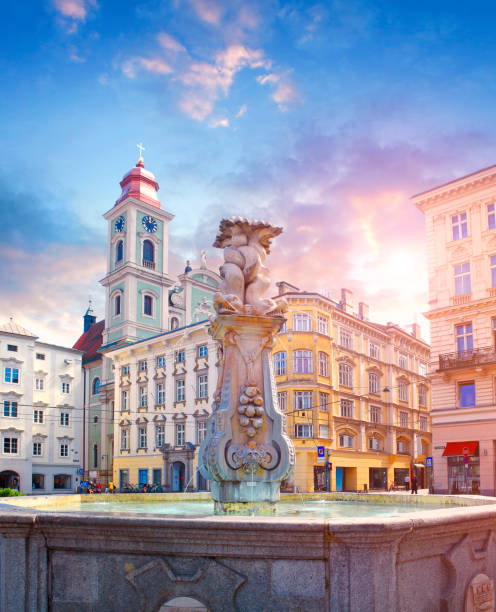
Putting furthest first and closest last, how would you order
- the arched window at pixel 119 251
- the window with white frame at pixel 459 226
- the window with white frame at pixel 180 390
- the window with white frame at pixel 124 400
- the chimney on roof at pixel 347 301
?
1. the arched window at pixel 119 251
2. the window with white frame at pixel 124 400
3. the chimney on roof at pixel 347 301
4. the window with white frame at pixel 180 390
5. the window with white frame at pixel 459 226

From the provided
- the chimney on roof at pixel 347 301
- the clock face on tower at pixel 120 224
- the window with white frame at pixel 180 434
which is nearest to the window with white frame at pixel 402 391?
the chimney on roof at pixel 347 301

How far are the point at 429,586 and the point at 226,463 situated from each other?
12.4 feet

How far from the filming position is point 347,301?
54875 millimetres

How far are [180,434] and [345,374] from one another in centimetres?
1359

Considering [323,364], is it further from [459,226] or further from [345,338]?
[459,226]

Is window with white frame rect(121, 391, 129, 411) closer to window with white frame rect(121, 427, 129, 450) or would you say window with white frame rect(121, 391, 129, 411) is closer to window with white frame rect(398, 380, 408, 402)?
window with white frame rect(121, 427, 129, 450)

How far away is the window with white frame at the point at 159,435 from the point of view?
167 ft

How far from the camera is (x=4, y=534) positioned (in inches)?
204

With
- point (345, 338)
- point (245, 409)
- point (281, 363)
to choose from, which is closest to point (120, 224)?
point (345, 338)

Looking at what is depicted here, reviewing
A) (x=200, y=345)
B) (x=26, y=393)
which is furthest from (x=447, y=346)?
(x=26, y=393)

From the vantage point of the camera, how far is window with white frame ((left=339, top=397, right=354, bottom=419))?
47.1 meters

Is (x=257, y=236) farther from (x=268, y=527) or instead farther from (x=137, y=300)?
(x=137, y=300)

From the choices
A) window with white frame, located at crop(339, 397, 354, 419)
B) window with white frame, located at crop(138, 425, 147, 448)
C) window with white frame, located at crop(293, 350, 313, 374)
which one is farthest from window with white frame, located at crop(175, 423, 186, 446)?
window with white frame, located at crop(339, 397, 354, 419)

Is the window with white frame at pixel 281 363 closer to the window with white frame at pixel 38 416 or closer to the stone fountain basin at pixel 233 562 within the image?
the window with white frame at pixel 38 416
